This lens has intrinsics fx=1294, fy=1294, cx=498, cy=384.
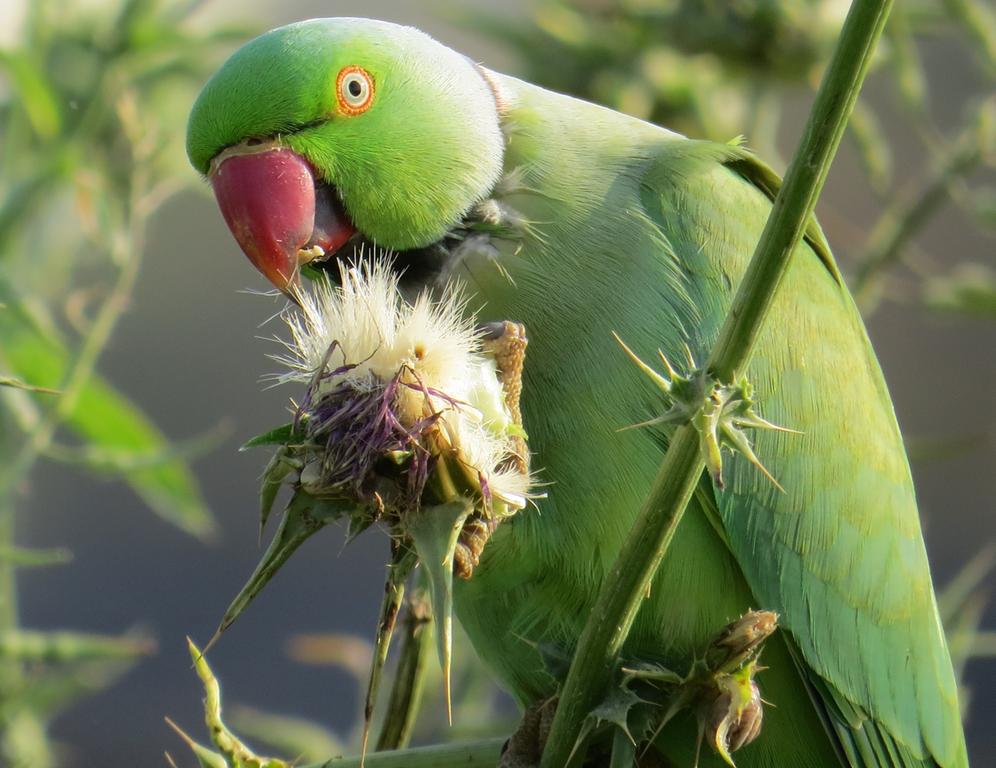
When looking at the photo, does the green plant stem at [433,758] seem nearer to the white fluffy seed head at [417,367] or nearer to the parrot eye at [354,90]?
the white fluffy seed head at [417,367]

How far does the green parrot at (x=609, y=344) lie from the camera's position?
1.79m

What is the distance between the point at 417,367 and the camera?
129 centimetres

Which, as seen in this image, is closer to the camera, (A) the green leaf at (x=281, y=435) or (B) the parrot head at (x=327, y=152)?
(A) the green leaf at (x=281, y=435)

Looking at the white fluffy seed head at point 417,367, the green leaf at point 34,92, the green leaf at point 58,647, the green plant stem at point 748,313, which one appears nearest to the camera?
the green plant stem at point 748,313

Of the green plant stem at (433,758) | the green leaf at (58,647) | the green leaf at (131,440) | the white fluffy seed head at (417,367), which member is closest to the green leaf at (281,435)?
the white fluffy seed head at (417,367)

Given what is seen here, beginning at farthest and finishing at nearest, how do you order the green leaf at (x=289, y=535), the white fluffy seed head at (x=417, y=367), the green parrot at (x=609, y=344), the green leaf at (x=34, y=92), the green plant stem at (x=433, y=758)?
the green leaf at (x=34, y=92) → the green parrot at (x=609, y=344) → the green plant stem at (x=433, y=758) → the white fluffy seed head at (x=417, y=367) → the green leaf at (x=289, y=535)

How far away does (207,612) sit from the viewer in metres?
6.12

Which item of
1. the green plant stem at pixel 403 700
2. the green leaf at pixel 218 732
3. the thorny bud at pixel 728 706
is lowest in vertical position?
the green plant stem at pixel 403 700

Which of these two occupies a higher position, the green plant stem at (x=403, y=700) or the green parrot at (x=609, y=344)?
the green parrot at (x=609, y=344)

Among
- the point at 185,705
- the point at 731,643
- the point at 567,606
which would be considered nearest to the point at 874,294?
the point at 567,606

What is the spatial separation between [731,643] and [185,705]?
485 centimetres

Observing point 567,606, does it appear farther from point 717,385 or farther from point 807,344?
point 717,385

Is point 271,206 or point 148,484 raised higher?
point 271,206

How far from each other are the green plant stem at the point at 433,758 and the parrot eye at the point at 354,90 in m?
0.95
